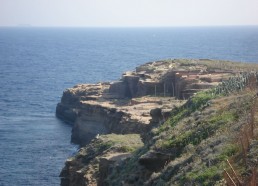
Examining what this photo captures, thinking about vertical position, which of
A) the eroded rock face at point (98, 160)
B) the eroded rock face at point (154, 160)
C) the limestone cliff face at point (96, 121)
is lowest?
the limestone cliff face at point (96, 121)

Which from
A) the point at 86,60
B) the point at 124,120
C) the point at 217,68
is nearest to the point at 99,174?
the point at 124,120

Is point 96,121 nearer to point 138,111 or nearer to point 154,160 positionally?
point 138,111

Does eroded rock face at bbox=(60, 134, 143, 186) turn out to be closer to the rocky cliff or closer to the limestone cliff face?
the rocky cliff

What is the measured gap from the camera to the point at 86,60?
19038 centimetres

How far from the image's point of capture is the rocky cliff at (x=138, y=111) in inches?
1066

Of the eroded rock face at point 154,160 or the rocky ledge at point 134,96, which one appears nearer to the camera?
the eroded rock face at point 154,160

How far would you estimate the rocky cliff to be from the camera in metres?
27.1

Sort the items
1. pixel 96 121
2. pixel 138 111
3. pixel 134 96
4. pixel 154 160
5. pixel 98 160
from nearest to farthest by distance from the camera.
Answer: pixel 154 160 < pixel 98 160 < pixel 138 111 < pixel 96 121 < pixel 134 96

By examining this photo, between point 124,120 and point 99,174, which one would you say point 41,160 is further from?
point 99,174

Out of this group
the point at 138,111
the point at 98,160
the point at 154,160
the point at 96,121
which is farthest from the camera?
the point at 96,121

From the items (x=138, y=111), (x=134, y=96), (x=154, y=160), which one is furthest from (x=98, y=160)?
(x=134, y=96)

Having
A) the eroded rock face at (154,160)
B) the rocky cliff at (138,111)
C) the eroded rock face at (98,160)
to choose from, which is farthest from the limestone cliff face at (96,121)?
the eroded rock face at (154,160)

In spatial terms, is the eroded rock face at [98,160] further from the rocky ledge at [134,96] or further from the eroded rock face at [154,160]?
the rocky ledge at [134,96]

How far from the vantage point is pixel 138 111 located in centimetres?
6044
